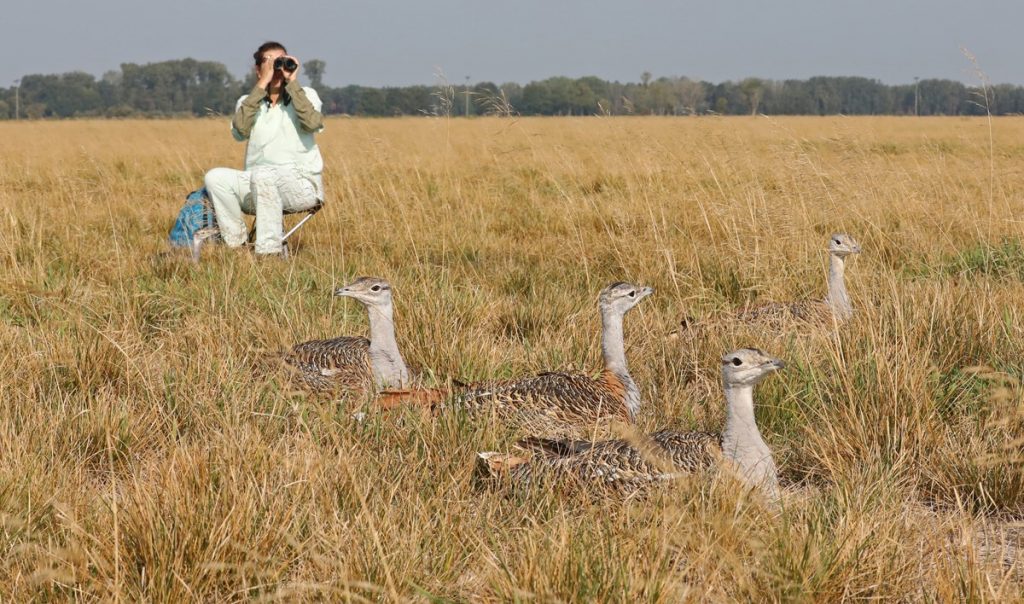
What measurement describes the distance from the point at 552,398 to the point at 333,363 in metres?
1.24

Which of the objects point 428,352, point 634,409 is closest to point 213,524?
point 634,409

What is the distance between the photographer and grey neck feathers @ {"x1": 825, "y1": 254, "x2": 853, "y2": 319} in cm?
587

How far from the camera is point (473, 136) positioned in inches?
958

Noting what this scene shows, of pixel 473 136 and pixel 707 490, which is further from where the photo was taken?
pixel 473 136

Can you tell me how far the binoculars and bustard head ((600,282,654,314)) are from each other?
13.8 ft

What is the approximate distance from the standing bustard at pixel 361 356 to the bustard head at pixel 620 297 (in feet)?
3.22

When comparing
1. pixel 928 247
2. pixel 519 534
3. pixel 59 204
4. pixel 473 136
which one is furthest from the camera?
pixel 473 136

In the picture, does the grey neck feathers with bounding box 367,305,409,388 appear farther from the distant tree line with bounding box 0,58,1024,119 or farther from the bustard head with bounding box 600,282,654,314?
the distant tree line with bounding box 0,58,1024,119

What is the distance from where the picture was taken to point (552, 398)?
14.1ft

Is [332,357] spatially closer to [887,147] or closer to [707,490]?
[707,490]

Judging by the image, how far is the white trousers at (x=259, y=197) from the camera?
8.16 m

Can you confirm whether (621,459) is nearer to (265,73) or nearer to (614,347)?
(614,347)

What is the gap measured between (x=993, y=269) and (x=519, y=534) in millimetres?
5165

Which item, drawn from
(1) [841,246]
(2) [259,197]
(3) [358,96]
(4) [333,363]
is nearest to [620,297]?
(4) [333,363]
